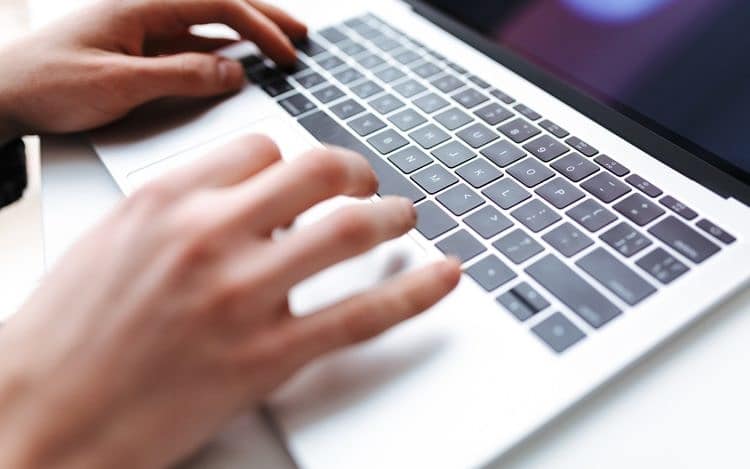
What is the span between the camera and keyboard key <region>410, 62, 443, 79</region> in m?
0.59

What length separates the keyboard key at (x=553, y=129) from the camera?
50 cm

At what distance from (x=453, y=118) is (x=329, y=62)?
16 cm

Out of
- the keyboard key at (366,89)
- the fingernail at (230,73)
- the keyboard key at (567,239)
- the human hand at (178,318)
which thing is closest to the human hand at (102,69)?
the fingernail at (230,73)

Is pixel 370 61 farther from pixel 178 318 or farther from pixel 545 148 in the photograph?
pixel 178 318

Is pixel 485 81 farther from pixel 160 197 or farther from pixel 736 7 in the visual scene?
pixel 160 197

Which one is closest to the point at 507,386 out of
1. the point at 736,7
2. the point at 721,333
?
the point at 721,333

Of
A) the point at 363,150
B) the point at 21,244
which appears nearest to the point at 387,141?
the point at 363,150

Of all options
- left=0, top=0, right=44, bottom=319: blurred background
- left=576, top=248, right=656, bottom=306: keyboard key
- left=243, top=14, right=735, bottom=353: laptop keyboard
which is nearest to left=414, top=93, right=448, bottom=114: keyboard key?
left=243, top=14, right=735, bottom=353: laptop keyboard

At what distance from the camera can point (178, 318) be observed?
0.30 metres

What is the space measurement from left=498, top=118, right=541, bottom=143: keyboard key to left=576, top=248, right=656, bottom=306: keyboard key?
0.45 ft

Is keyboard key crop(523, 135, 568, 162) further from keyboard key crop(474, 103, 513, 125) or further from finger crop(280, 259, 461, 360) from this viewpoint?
finger crop(280, 259, 461, 360)

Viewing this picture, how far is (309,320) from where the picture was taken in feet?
1.08

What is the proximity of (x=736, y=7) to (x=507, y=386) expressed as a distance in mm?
321

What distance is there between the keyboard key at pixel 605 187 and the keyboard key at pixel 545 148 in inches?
1.5
